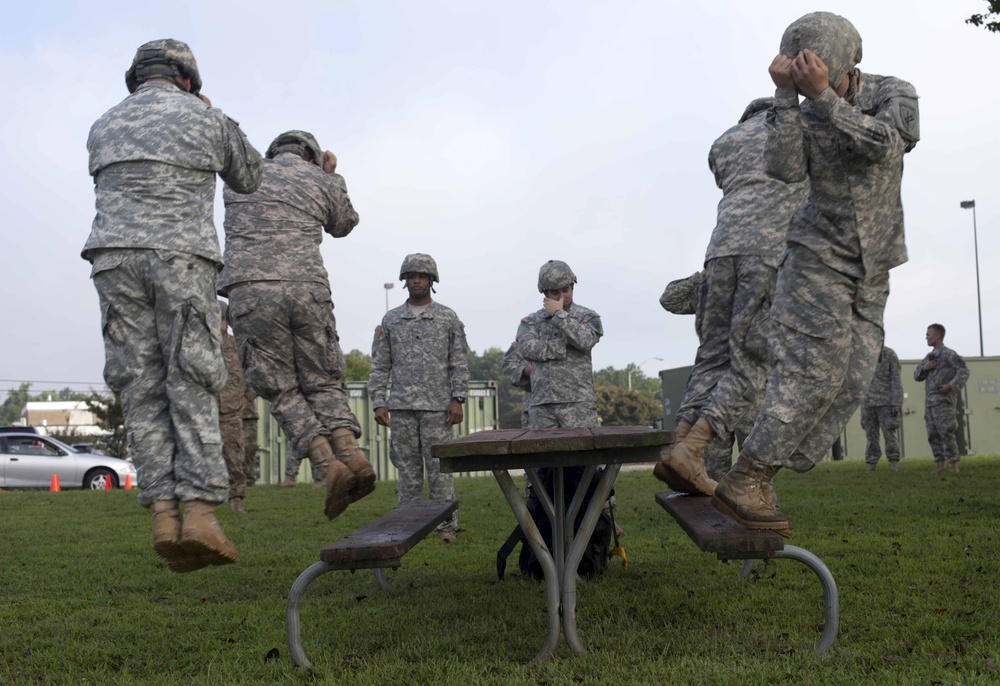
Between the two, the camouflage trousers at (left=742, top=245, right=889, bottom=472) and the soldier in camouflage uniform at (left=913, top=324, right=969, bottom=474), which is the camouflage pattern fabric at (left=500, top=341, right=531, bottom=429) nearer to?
the camouflage trousers at (left=742, top=245, right=889, bottom=472)

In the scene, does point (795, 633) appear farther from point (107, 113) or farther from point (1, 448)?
point (1, 448)

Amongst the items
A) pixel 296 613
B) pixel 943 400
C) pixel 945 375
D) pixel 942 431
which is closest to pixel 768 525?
pixel 296 613

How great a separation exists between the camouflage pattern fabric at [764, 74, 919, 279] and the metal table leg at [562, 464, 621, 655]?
137cm

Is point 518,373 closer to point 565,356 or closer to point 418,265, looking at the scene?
point 565,356

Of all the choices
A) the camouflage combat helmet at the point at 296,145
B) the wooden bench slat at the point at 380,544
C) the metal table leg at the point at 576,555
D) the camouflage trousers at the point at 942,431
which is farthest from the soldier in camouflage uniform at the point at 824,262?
the camouflage trousers at the point at 942,431

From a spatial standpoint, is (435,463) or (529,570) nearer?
(529,570)

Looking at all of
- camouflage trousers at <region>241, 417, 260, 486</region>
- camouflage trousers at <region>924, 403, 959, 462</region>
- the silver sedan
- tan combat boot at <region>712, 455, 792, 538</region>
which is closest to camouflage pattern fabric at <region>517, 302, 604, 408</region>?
tan combat boot at <region>712, 455, 792, 538</region>

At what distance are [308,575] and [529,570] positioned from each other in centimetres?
226

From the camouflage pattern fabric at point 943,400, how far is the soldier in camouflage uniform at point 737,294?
439 inches

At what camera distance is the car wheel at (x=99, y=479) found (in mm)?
20891

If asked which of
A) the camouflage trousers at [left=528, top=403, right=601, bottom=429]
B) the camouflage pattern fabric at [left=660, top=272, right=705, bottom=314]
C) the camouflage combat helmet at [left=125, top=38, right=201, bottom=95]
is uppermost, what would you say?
the camouflage combat helmet at [left=125, top=38, right=201, bottom=95]

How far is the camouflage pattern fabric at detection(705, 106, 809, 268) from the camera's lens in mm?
5465

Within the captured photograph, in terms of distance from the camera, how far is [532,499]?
632 cm

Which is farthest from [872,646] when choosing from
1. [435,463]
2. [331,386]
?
[435,463]
